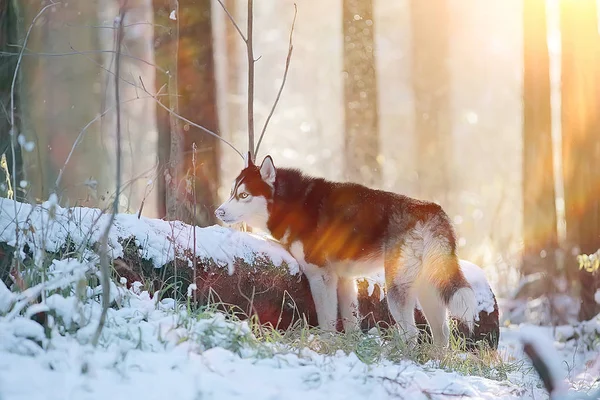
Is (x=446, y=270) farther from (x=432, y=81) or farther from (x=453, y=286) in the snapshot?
(x=432, y=81)

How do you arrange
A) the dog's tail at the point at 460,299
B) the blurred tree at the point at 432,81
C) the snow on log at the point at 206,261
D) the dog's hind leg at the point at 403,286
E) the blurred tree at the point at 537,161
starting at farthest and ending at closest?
the blurred tree at the point at 432,81, the blurred tree at the point at 537,161, the dog's hind leg at the point at 403,286, the dog's tail at the point at 460,299, the snow on log at the point at 206,261

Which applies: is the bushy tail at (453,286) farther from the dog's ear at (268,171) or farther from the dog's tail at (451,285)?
the dog's ear at (268,171)

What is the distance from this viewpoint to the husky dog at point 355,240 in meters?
6.09

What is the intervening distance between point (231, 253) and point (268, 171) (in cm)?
121

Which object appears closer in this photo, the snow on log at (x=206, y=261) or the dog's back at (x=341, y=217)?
the snow on log at (x=206, y=261)

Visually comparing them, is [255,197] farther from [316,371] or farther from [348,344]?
[316,371]

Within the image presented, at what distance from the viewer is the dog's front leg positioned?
6.13 m

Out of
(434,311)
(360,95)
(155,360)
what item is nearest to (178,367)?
(155,360)

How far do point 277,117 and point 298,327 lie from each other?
21675 millimetres

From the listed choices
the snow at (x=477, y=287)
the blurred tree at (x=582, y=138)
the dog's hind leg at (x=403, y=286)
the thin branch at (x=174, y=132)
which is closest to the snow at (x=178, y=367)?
the dog's hind leg at (x=403, y=286)

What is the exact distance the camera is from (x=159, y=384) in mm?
3199

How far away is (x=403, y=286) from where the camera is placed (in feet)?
20.0

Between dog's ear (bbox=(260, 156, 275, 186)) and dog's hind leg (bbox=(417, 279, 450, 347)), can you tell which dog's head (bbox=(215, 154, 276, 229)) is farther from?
dog's hind leg (bbox=(417, 279, 450, 347))


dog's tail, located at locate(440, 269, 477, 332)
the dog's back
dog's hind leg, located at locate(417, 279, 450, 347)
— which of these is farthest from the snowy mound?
dog's tail, located at locate(440, 269, 477, 332)
